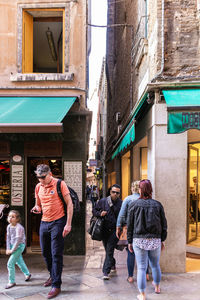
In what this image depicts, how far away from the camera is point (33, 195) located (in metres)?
8.68

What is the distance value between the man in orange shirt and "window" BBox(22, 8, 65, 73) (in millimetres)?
4351

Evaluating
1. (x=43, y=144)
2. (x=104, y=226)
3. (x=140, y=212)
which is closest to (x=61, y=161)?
(x=43, y=144)

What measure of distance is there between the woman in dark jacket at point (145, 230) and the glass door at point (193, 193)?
14.1 ft

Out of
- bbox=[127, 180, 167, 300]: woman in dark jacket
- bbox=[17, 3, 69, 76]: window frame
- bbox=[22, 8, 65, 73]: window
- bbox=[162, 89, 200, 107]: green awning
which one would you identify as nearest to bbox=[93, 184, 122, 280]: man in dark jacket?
bbox=[127, 180, 167, 300]: woman in dark jacket

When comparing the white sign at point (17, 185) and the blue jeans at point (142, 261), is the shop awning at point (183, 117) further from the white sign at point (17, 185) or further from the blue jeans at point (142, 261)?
the white sign at point (17, 185)

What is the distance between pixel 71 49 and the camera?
8578mm

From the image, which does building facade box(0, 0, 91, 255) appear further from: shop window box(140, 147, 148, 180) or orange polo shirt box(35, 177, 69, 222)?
shop window box(140, 147, 148, 180)

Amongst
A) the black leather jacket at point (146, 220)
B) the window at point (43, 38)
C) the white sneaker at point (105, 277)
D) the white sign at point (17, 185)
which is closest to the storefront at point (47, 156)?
the white sign at point (17, 185)

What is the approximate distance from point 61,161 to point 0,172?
1.72 meters

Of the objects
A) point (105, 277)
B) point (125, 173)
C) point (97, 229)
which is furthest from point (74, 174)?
point (125, 173)

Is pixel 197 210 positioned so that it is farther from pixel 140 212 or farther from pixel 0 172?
pixel 0 172

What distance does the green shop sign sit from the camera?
582 centimetres

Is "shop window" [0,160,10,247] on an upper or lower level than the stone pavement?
upper

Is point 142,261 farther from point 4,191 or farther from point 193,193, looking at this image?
point 4,191
